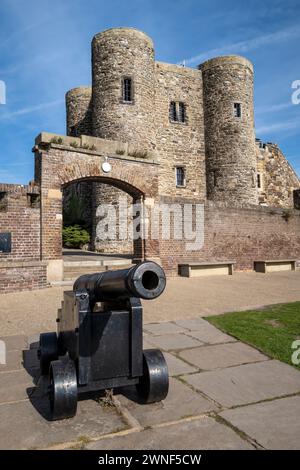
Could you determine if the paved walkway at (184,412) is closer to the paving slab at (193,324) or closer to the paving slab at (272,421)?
the paving slab at (272,421)

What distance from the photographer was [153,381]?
10.5ft

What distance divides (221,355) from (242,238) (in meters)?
12.6

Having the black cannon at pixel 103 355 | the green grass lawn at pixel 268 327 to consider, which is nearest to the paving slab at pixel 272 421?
the black cannon at pixel 103 355

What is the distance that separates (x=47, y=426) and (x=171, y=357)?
1969 mm

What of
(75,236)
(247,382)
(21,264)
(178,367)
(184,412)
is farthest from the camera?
(75,236)

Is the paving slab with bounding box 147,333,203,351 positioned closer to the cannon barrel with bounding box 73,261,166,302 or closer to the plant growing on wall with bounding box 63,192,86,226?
the cannon barrel with bounding box 73,261,166,302

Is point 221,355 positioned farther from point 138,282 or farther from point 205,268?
point 205,268

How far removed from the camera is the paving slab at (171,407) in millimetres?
2973

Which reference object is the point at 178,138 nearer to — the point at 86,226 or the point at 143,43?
the point at 143,43

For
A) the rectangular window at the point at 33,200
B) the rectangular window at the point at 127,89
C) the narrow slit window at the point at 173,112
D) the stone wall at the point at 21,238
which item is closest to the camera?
the stone wall at the point at 21,238

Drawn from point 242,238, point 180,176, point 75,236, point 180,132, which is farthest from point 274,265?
point 180,132

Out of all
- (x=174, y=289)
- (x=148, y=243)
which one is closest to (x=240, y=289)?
(x=174, y=289)

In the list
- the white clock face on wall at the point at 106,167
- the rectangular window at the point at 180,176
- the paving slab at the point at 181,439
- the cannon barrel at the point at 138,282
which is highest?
the rectangular window at the point at 180,176

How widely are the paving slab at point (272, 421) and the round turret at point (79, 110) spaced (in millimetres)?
24568
